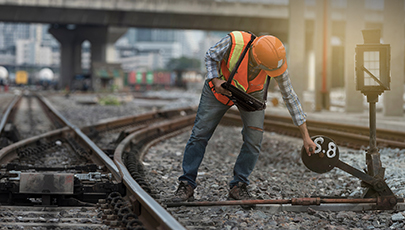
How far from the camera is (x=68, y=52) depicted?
182 feet

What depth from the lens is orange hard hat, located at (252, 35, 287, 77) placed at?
4211mm

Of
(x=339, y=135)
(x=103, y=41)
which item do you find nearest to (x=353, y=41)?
(x=339, y=135)

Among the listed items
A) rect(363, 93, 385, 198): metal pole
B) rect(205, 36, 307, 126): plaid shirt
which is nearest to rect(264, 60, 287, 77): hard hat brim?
rect(205, 36, 307, 126): plaid shirt

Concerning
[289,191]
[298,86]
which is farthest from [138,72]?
[289,191]

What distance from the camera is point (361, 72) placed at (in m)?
4.75

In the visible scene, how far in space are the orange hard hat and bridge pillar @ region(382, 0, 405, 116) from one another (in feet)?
38.7

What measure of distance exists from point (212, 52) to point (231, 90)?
0.37 meters

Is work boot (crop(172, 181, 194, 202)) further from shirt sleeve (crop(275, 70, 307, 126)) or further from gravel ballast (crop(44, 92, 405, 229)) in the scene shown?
shirt sleeve (crop(275, 70, 307, 126))

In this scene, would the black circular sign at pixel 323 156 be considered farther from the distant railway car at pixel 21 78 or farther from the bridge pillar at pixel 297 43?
the distant railway car at pixel 21 78

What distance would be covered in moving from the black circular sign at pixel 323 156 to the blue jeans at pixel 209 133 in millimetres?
480

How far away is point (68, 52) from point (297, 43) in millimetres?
41647

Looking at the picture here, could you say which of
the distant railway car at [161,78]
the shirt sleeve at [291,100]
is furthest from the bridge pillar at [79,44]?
the shirt sleeve at [291,100]

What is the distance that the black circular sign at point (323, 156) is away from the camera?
4516 mm

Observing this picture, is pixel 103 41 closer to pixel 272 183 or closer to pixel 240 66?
pixel 272 183
